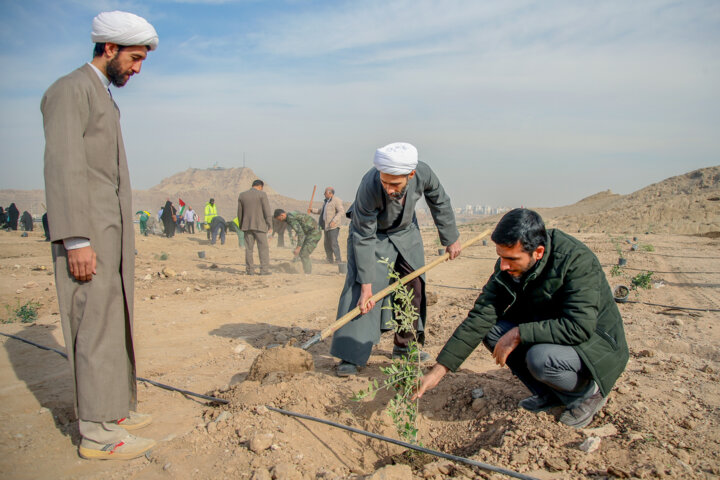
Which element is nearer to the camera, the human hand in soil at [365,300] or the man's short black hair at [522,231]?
the man's short black hair at [522,231]

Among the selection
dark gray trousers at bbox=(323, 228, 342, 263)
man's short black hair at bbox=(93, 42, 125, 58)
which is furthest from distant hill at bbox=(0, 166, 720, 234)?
man's short black hair at bbox=(93, 42, 125, 58)

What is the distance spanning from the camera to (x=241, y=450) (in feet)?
7.66

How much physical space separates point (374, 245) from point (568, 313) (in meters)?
1.54

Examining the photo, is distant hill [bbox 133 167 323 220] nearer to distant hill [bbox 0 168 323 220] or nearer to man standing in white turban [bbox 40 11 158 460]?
distant hill [bbox 0 168 323 220]

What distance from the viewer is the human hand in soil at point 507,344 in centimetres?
236

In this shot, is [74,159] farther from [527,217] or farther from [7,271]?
[7,271]

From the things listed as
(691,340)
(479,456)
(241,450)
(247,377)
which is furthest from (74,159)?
(691,340)

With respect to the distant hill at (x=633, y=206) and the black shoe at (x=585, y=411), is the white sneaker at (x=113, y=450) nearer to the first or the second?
the black shoe at (x=585, y=411)

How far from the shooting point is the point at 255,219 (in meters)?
8.78

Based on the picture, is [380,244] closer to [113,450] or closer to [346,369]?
[346,369]

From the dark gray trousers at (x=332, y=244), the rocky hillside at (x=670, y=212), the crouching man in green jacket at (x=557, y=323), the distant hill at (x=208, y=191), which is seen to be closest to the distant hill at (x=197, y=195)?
the distant hill at (x=208, y=191)

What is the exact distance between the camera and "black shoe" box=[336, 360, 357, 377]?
11.3 ft

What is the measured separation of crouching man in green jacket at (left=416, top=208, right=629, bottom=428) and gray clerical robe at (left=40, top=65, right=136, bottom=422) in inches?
60.4

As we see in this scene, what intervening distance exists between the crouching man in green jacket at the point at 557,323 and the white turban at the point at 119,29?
1994 mm
